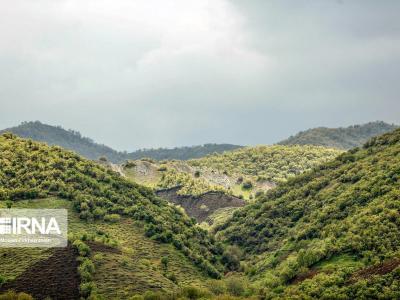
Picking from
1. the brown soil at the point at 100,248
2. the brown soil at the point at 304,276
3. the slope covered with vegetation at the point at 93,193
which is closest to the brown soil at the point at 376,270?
the brown soil at the point at 304,276

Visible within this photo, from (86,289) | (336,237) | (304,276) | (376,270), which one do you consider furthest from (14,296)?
(336,237)

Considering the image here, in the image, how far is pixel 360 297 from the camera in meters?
113

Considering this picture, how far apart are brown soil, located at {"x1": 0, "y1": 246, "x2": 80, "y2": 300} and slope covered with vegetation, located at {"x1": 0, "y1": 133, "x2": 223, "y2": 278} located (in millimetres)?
29012

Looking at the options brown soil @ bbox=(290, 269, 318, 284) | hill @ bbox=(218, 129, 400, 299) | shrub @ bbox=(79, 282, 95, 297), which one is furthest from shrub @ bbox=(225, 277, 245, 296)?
shrub @ bbox=(79, 282, 95, 297)

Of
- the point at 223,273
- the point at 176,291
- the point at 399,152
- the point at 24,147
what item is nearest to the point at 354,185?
the point at 399,152

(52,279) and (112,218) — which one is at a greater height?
(112,218)

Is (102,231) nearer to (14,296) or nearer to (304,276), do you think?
(14,296)

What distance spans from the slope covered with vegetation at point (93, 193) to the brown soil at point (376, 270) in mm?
43952

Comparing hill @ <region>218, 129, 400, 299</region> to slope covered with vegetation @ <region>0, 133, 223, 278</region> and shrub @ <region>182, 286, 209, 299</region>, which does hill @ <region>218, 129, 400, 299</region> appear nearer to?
shrub @ <region>182, 286, 209, 299</region>

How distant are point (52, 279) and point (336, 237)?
222 ft

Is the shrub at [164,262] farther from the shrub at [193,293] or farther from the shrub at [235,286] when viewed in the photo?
the shrub at [193,293]

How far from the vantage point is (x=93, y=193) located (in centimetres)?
17088

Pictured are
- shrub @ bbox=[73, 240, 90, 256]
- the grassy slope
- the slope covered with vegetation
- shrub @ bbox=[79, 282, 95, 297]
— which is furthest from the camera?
the slope covered with vegetation

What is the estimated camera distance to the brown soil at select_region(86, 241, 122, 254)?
135 m
